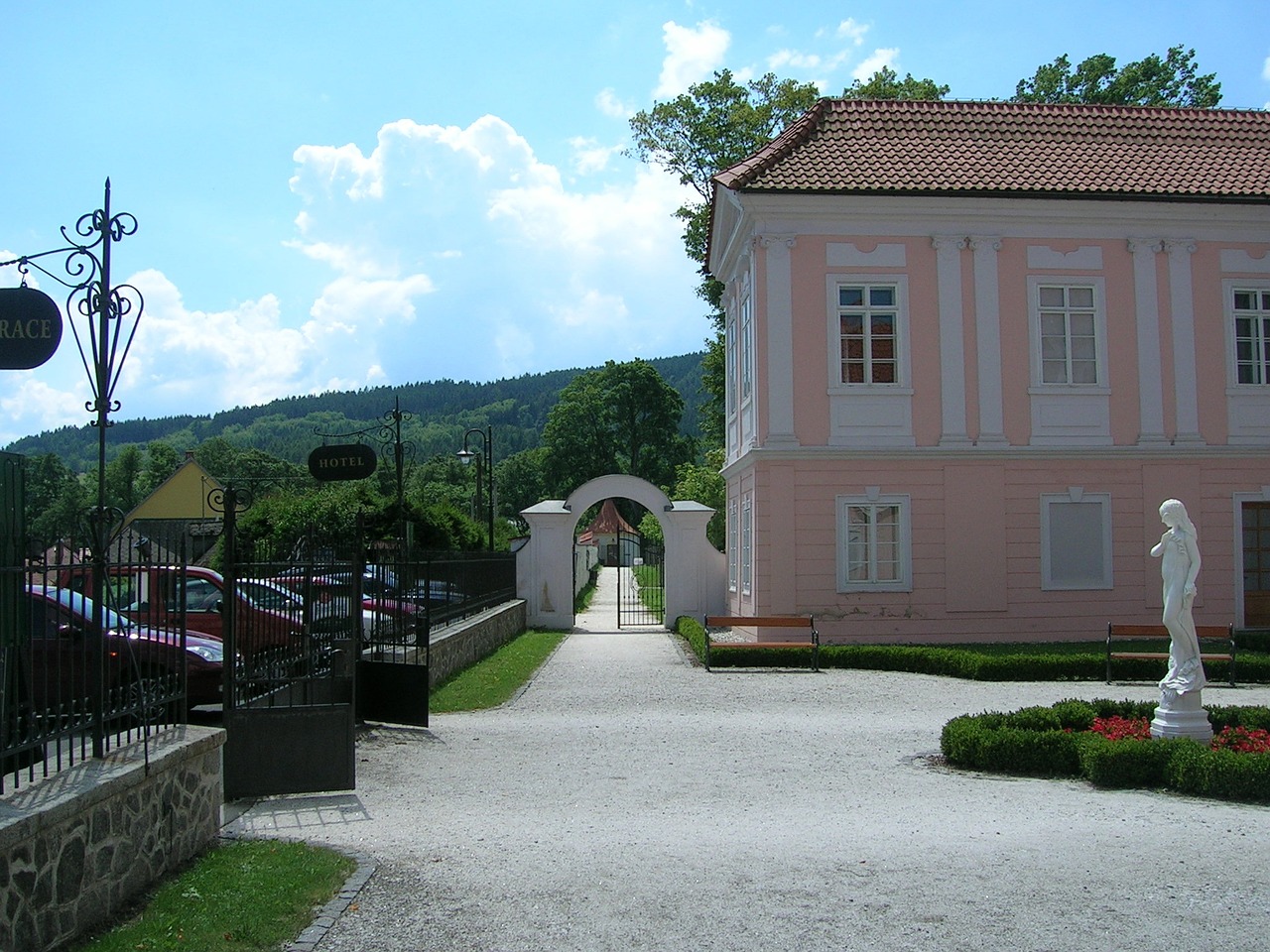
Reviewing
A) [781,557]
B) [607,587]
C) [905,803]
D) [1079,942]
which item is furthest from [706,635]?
[607,587]

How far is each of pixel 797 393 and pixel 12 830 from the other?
18.5 metres

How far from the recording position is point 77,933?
18.2 ft

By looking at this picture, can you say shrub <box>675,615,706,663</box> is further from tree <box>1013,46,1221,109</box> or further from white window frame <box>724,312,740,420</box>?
tree <box>1013,46,1221,109</box>

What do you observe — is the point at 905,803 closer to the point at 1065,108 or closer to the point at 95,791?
the point at 95,791

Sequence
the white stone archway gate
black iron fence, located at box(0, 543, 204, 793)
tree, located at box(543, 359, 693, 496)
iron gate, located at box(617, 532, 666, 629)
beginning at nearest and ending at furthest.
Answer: black iron fence, located at box(0, 543, 204, 793) → the white stone archway gate → iron gate, located at box(617, 532, 666, 629) → tree, located at box(543, 359, 693, 496)

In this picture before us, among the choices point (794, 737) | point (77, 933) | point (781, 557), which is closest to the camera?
point (77, 933)

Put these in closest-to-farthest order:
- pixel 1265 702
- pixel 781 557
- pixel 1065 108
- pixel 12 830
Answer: pixel 12 830
pixel 1265 702
pixel 781 557
pixel 1065 108

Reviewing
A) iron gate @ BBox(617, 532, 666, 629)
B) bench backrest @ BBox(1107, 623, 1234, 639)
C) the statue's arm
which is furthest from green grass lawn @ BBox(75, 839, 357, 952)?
iron gate @ BBox(617, 532, 666, 629)

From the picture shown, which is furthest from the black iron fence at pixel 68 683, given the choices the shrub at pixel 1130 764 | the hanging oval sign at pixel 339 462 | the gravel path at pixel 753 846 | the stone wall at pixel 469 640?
the hanging oval sign at pixel 339 462

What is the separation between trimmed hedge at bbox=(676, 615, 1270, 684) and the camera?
17.5m

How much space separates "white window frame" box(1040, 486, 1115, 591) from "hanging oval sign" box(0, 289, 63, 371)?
1931cm

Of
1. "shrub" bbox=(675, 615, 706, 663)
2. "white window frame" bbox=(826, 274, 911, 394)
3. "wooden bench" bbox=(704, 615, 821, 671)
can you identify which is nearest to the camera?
"wooden bench" bbox=(704, 615, 821, 671)

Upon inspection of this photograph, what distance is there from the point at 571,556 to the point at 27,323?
21.8 metres

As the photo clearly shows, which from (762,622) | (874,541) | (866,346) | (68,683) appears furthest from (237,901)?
(866,346)
